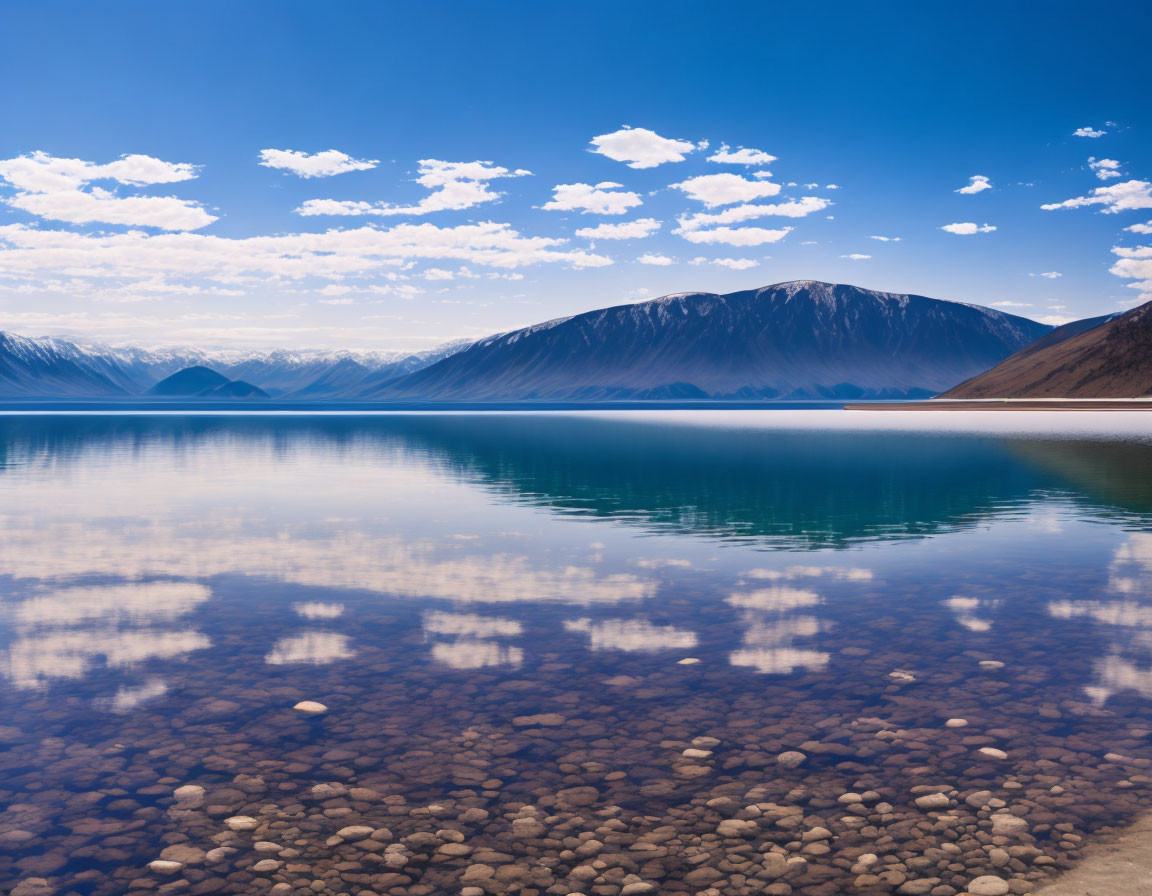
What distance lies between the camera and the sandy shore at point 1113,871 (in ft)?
26.8

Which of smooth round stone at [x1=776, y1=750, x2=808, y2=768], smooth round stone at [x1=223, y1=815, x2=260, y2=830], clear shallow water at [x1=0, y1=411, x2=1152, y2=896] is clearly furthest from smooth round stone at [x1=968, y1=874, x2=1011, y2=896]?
smooth round stone at [x1=223, y1=815, x2=260, y2=830]

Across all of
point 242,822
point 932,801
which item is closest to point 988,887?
point 932,801

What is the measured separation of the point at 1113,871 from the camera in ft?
27.9

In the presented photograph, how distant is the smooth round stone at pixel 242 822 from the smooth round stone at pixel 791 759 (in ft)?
19.4

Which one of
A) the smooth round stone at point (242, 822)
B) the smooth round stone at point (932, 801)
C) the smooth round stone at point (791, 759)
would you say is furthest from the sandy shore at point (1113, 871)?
the smooth round stone at point (242, 822)

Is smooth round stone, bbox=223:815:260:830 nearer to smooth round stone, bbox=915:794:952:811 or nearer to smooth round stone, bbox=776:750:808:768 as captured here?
smooth round stone, bbox=776:750:808:768

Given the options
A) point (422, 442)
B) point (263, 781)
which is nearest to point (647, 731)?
point (263, 781)

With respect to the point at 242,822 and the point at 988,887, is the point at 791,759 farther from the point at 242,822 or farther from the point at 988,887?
the point at 242,822

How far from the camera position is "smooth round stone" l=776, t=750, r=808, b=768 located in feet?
36.4

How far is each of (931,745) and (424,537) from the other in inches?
813

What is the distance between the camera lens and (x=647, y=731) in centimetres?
1226

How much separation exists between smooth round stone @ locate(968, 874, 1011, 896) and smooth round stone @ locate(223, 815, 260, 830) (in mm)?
6912

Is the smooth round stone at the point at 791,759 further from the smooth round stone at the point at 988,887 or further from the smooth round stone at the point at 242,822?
the smooth round stone at the point at 242,822

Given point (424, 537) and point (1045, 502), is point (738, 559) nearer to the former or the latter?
point (424, 537)
